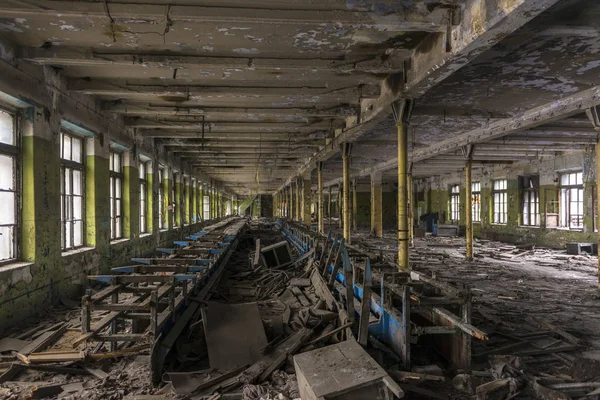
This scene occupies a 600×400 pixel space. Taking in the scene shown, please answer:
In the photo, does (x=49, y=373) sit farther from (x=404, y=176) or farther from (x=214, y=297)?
(x=404, y=176)

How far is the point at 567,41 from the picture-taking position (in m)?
4.91

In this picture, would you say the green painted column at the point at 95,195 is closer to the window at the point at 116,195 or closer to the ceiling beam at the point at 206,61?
the window at the point at 116,195

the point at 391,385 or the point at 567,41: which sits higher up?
the point at 567,41

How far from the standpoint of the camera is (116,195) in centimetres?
966

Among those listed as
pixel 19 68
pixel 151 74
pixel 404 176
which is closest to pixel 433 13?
pixel 404 176

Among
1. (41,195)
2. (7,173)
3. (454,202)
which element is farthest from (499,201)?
(7,173)

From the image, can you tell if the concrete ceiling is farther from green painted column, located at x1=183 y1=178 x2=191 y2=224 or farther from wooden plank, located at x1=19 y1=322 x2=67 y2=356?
green painted column, located at x1=183 y1=178 x2=191 y2=224

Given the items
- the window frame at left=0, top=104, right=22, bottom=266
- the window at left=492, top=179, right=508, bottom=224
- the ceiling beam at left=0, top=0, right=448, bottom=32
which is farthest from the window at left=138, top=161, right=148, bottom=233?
the window at left=492, top=179, right=508, bottom=224

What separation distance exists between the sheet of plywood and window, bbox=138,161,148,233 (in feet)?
25.5

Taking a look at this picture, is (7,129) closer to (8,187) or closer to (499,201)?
(8,187)

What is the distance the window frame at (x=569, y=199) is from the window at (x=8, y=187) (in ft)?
55.2

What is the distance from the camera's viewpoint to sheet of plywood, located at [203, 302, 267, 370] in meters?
4.07

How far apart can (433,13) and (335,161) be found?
12.9 m

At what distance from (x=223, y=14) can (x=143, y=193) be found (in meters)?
8.99
